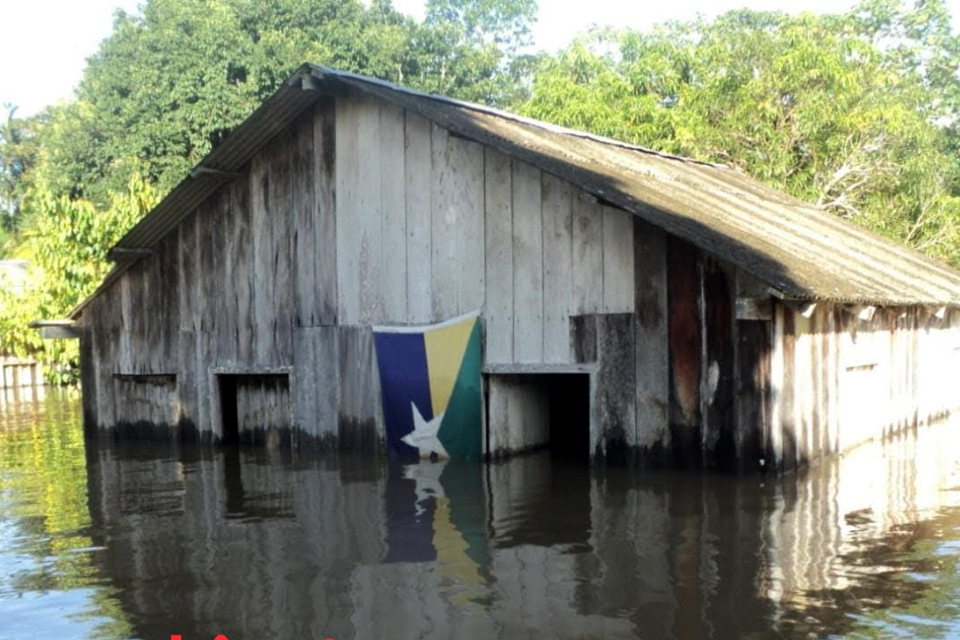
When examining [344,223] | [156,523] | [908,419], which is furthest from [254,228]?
[908,419]

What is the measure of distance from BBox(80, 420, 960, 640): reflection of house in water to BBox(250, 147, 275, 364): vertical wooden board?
238cm

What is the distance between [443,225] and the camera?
1471 cm

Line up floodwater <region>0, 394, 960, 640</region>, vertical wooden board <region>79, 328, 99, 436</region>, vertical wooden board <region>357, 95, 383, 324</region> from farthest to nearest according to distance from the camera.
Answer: vertical wooden board <region>79, 328, 99, 436</region> → vertical wooden board <region>357, 95, 383, 324</region> → floodwater <region>0, 394, 960, 640</region>

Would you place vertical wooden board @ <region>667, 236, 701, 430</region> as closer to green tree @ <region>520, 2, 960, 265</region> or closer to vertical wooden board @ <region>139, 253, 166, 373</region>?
vertical wooden board @ <region>139, 253, 166, 373</region>

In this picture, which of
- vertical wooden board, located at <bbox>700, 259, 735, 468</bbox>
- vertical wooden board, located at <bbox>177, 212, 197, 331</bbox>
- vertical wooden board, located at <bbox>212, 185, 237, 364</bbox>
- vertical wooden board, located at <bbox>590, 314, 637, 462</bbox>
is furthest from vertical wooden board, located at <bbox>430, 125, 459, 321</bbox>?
vertical wooden board, located at <bbox>177, 212, 197, 331</bbox>

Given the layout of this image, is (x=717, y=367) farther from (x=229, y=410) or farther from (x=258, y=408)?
(x=229, y=410)

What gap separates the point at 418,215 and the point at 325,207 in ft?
5.52

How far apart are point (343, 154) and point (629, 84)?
18.2m

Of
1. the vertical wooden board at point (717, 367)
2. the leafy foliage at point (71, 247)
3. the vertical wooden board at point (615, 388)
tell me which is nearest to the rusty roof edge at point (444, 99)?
the vertical wooden board at point (615, 388)

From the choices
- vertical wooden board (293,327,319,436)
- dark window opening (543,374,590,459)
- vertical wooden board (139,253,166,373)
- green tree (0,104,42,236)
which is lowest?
dark window opening (543,374,590,459)

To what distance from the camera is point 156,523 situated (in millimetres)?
11555

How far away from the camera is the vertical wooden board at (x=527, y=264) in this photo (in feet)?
45.5

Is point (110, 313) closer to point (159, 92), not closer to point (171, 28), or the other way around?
point (159, 92)

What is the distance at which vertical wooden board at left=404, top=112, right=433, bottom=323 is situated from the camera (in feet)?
48.7
